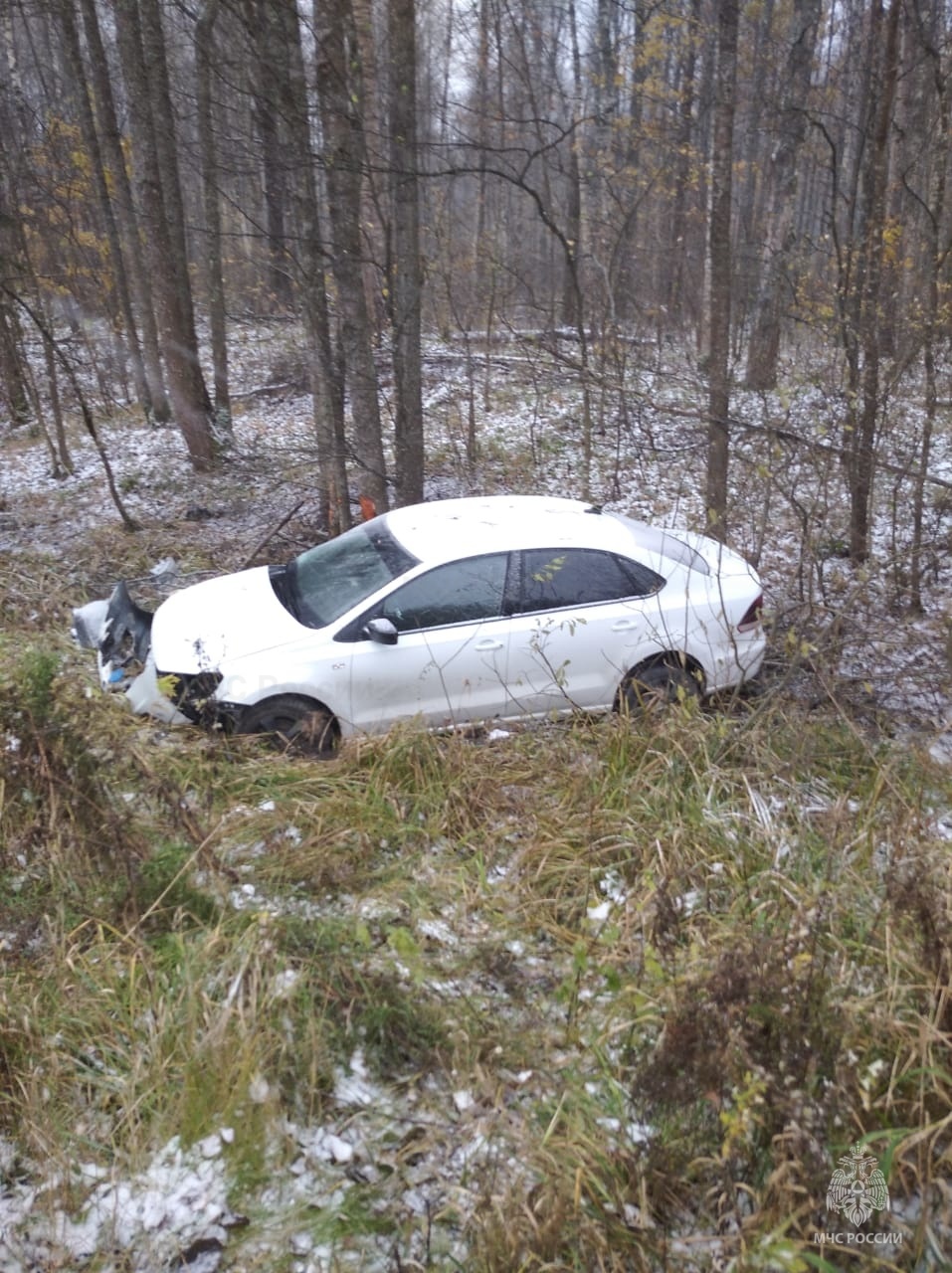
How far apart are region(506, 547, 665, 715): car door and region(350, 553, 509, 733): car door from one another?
14cm

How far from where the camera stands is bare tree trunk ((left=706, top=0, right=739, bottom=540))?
771 centimetres

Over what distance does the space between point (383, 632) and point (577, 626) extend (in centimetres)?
131

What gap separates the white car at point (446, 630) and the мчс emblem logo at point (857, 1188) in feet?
9.43

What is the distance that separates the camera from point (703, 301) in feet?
60.1

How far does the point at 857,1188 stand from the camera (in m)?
2.29

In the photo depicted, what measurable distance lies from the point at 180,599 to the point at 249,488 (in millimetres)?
6464

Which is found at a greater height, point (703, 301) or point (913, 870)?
point (703, 301)

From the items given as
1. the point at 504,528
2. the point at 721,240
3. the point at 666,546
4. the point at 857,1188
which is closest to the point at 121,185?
the point at 721,240

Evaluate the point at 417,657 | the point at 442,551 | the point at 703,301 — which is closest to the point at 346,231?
the point at 442,551

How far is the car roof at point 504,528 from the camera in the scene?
574 cm

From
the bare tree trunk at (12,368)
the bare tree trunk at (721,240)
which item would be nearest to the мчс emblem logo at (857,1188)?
the bare tree trunk at (721,240)

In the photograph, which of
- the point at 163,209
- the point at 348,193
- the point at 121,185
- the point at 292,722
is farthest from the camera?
the point at 121,185

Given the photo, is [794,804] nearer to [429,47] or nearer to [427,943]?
[427,943]

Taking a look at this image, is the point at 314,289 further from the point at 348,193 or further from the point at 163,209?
the point at 163,209
